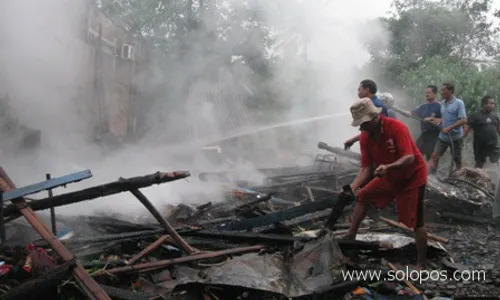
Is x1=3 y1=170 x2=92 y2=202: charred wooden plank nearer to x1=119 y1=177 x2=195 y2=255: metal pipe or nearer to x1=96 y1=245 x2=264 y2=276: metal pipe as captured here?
x1=119 y1=177 x2=195 y2=255: metal pipe

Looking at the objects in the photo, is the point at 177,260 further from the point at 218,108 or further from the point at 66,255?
the point at 218,108

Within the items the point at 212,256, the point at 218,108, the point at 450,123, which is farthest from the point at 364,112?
the point at 218,108

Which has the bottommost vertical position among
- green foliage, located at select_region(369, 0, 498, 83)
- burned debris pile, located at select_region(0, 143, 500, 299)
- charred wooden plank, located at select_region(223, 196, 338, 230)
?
burned debris pile, located at select_region(0, 143, 500, 299)

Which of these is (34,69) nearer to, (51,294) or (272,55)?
(51,294)

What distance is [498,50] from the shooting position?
588 inches

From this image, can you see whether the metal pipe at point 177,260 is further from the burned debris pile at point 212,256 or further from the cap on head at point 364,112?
the cap on head at point 364,112

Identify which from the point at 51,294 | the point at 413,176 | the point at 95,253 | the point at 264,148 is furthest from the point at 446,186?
the point at 264,148

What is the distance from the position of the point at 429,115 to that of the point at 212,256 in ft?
16.6

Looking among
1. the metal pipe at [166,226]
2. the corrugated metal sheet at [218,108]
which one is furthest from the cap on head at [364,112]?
the corrugated metal sheet at [218,108]

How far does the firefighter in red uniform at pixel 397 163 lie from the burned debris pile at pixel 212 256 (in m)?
0.42

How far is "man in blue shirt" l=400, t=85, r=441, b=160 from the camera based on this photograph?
22.2 ft

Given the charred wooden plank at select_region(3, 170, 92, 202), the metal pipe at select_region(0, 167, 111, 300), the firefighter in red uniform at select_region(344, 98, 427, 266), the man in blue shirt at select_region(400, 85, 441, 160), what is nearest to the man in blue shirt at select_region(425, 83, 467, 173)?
the man in blue shirt at select_region(400, 85, 441, 160)

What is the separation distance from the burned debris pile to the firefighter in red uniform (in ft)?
1.37

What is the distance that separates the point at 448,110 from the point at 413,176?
145 inches
